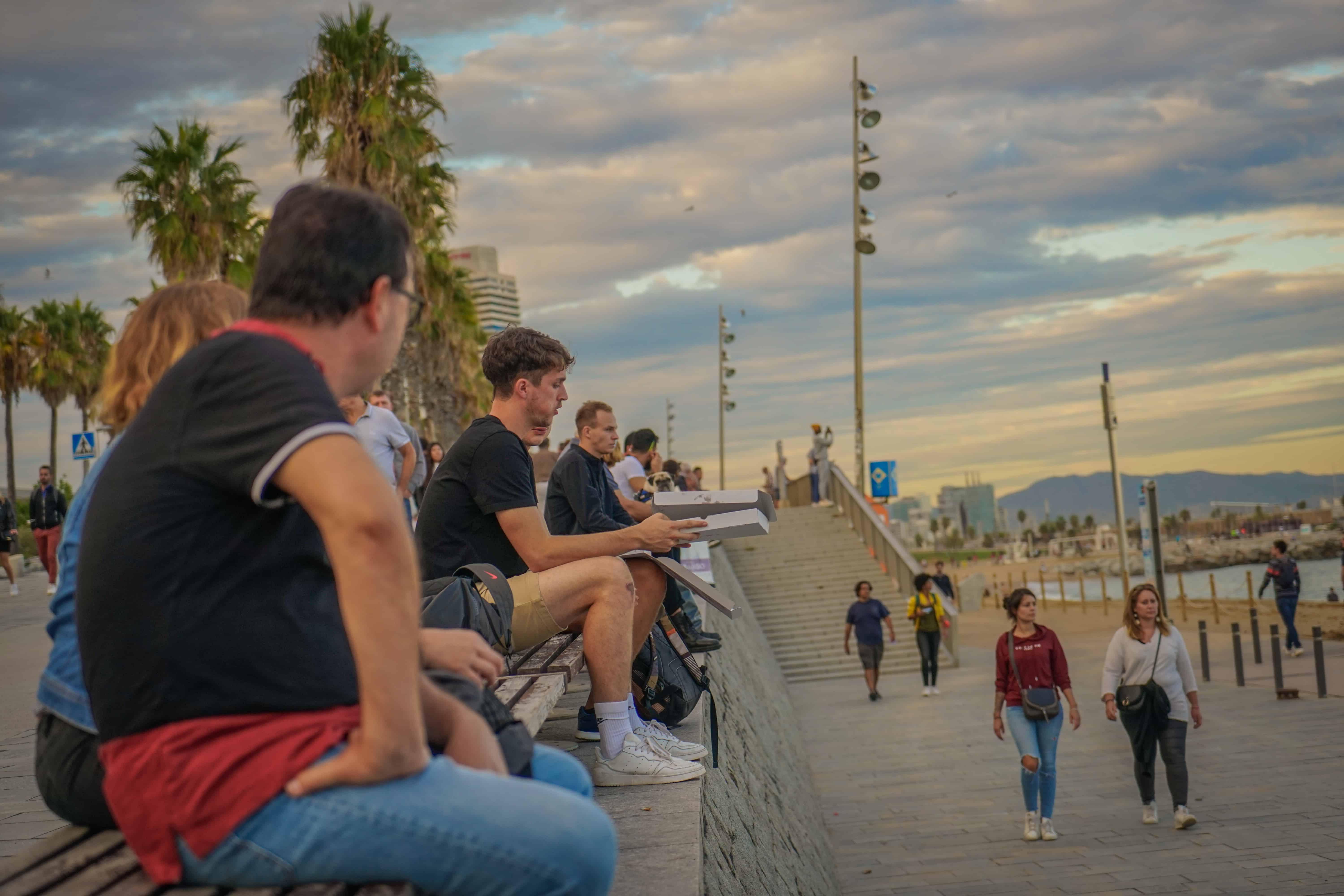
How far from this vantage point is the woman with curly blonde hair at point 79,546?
2.07 m

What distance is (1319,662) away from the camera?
1516 cm

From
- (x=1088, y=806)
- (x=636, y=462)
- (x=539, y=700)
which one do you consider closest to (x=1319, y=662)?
(x=1088, y=806)

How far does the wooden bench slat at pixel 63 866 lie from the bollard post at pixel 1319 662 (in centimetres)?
1586

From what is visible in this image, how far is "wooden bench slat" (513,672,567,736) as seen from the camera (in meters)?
3.20

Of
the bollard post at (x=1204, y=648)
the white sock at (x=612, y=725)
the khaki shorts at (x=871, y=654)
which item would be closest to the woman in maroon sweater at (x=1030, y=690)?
the white sock at (x=612, y=725)

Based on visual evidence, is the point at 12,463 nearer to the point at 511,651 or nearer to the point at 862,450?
the point at 862,450

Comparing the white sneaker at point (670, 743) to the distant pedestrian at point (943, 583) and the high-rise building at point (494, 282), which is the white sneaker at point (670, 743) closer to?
the distant pedestrian at point (943, 583)

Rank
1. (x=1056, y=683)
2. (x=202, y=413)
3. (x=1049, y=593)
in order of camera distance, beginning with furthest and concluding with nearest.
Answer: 1. (x=1049, y=593)
2. (x=1056, y=683)
3. (x=202, y=413)

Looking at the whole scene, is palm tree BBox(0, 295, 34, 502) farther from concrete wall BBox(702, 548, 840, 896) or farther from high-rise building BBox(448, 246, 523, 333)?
concrete wall BBox(702, 548, 840, 896)

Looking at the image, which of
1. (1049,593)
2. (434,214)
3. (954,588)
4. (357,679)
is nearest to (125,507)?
(357,679)

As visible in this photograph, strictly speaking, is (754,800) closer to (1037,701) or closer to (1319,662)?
(1037,701)

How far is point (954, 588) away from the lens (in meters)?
40.6

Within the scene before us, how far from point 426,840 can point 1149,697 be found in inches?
353

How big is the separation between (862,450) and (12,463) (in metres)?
34.3
